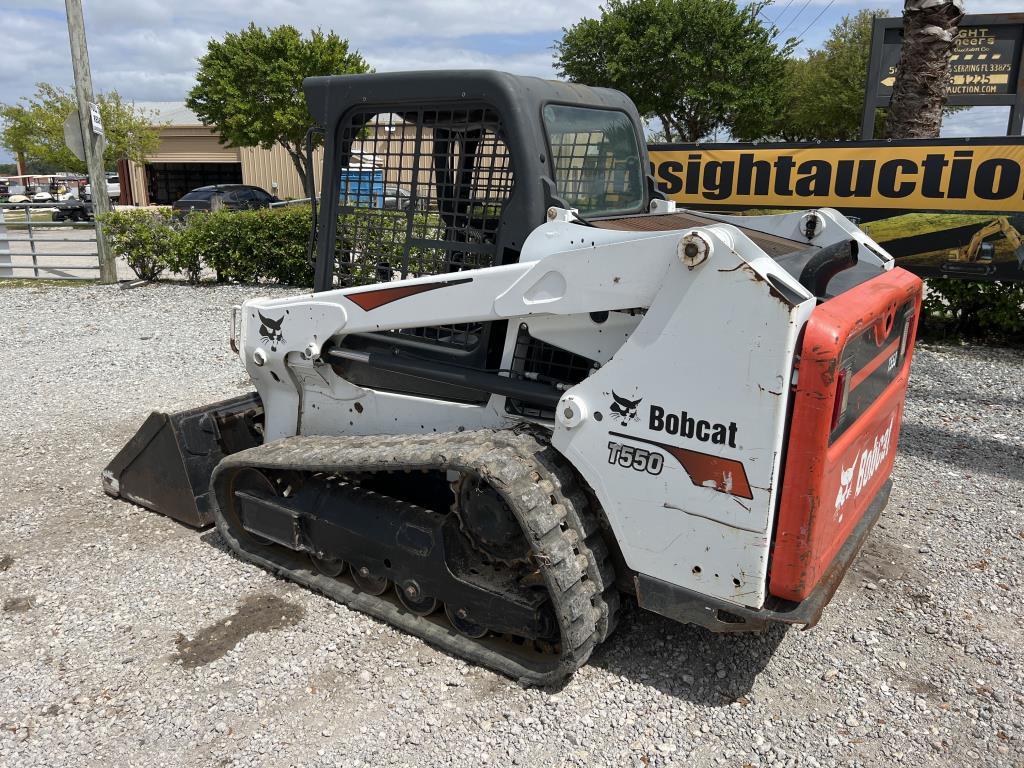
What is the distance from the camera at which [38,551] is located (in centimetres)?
427

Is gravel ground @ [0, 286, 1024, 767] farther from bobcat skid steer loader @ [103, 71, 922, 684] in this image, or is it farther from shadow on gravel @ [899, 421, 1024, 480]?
shadow on gravel @ [899, 421, 1024, 480]

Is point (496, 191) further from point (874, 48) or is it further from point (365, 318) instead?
point (874, 48)

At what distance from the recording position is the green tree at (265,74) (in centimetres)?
3003

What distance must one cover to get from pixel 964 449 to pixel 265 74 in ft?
98.2

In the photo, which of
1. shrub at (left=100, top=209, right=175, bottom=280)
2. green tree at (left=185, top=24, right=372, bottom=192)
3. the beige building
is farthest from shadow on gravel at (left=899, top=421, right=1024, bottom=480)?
the beige building

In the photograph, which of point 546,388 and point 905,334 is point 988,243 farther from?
point 546,388

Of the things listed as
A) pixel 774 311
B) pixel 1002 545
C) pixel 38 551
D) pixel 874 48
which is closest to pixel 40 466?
pixel 38 551

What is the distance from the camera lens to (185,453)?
4391mm

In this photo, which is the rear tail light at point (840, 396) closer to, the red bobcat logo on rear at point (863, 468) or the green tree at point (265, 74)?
the red bobcat logo on rear at point (863, 468)

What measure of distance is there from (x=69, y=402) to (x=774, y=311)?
6289 millimetres

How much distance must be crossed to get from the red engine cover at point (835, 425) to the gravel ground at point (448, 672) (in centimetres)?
58

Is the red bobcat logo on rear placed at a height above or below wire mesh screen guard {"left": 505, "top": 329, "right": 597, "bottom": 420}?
below

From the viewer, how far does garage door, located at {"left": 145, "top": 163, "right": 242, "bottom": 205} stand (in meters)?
43.1

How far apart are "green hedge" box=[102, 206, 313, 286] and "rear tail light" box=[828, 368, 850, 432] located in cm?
968
